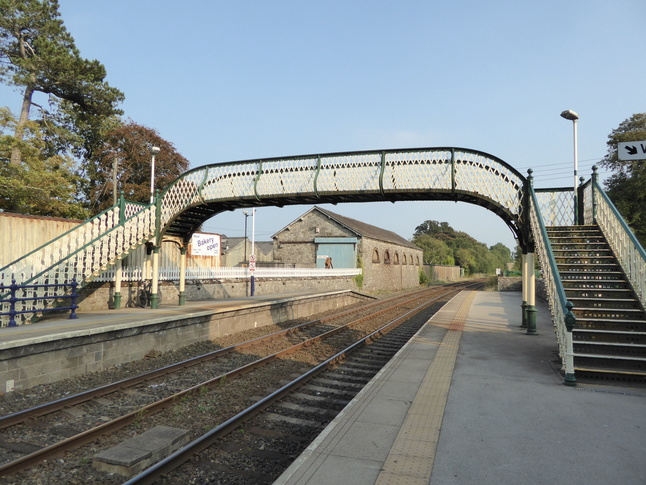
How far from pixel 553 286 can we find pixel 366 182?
5441mm

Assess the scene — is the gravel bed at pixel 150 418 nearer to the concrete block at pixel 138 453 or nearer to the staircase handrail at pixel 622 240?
the concrete block at pixel 138 453

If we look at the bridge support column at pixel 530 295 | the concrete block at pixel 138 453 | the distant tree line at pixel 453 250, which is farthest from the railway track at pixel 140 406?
the distant tree line at pixel 453 250

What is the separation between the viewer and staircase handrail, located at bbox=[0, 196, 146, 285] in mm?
10363

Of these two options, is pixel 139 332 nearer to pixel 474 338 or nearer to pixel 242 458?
pixel 242 458

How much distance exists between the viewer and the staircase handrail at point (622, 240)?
312 inches

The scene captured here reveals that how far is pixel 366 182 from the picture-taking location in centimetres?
1156

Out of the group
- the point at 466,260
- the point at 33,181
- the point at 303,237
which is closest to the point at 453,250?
the point at 466,260

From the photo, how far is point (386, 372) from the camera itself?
752 cm

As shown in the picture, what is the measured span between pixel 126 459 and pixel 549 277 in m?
8.57

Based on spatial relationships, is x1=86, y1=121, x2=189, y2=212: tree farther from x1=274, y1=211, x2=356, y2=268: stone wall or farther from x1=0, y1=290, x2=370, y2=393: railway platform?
x1=0, y1=290, x2=370, y2=393: railway platform

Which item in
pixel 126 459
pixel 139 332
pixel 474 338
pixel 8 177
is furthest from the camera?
pixel 8 177

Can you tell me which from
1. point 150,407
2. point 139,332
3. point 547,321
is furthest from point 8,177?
point 547,321

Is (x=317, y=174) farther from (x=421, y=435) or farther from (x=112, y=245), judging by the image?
(x=421, y=435)

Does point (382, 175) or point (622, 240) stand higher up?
point (382, 175)
